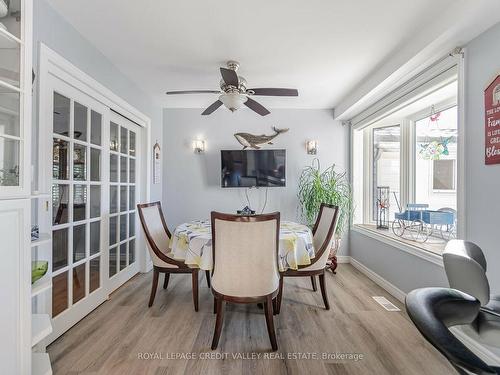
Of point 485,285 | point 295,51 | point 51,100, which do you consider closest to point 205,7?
point 295,51

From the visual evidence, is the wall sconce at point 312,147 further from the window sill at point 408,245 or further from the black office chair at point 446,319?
the black office chair at point 446,319

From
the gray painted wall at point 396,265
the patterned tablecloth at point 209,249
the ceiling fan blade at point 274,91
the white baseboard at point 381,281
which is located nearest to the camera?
the patterned tablecloth at point 209,249

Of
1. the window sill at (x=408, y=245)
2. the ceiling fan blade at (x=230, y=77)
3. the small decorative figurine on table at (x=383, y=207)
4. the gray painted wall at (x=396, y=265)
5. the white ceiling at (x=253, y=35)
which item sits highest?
the white ceiling at (x=253, y=35)

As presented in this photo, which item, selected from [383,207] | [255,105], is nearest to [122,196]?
[255,105]

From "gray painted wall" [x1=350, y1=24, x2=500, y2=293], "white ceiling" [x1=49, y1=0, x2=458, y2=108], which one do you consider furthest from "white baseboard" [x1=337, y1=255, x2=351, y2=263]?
"white ceiling" [x1=49, y1=0, x2=458, y2=108]

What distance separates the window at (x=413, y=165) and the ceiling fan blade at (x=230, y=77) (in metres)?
1.73

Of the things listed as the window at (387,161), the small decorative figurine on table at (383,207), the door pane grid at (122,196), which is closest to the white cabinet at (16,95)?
the door pane grid at (122,196)

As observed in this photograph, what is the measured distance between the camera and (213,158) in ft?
13.4

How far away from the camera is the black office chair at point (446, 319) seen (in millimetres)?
411

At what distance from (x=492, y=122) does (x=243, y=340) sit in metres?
2.32

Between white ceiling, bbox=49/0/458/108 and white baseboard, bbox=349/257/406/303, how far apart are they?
2.27 m

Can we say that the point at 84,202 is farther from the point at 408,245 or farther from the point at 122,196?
the point at 408,245

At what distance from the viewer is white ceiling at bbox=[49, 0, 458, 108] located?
181cm

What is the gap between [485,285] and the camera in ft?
2.64
